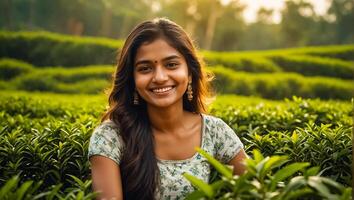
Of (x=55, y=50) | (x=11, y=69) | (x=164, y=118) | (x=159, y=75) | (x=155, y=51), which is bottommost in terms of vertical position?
(x=11, y=69)

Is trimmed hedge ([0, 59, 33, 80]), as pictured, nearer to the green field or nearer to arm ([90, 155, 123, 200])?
the green field

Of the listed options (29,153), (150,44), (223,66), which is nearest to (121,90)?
(150,44)

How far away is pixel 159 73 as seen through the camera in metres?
2.44

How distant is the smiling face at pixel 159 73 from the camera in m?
2.46

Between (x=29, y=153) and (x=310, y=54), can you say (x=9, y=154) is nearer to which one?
(x=29, y=153)

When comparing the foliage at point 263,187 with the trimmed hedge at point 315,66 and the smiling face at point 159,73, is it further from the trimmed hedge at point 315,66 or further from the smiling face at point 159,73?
the trimmed hedge at point 315,66

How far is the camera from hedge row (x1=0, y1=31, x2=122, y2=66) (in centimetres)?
1645

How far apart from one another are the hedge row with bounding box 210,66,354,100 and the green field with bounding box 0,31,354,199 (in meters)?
0.03

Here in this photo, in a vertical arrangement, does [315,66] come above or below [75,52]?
above

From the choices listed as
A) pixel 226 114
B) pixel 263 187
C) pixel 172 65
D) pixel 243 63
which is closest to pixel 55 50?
pixel 243 63

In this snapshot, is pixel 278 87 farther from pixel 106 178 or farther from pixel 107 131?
pixel 106 178

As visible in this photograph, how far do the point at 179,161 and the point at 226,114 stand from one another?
90.2 inches

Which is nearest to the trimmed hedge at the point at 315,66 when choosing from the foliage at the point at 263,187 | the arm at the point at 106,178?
the arm at the point at 106,178

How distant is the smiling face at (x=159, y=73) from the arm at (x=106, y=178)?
1.35 feet
